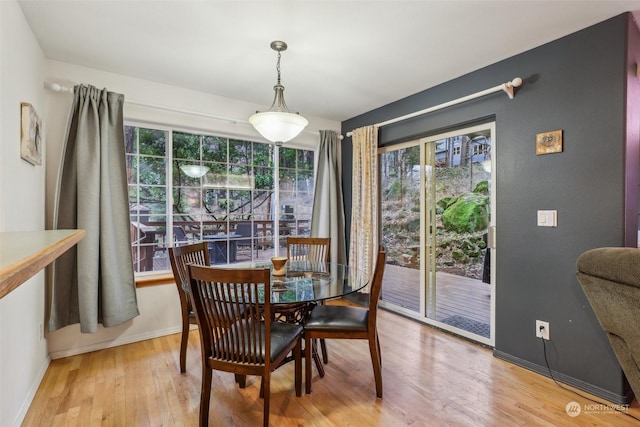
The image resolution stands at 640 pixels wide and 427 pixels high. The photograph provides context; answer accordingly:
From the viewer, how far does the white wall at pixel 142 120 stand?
8.27 feet

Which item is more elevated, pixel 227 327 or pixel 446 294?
pixel 227 327

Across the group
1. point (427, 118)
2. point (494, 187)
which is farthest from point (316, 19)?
point (494, 187)

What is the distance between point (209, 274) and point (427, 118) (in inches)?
103

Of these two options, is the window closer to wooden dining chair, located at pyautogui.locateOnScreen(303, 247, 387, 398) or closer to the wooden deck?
the wooden deck

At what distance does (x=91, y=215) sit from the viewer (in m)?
2.48

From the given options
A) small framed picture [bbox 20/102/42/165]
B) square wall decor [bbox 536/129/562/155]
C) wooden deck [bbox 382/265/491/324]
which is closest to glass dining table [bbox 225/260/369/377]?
wooden deck [bbox 382/265/491/324]

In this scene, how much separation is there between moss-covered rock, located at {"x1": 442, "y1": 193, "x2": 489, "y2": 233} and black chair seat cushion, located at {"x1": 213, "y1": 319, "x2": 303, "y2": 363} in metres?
1.90

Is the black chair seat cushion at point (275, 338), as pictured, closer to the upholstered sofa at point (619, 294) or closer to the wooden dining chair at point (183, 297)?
the wooden dining chair at point (183, 297)

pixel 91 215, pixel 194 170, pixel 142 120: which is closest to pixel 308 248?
pixel 194 170

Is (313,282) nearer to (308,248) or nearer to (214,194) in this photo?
(308,248)

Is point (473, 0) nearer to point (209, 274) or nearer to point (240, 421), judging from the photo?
point (209, 274)

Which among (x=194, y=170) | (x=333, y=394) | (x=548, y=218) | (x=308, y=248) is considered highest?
(x=194, y=170)

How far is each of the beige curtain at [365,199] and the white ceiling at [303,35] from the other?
0.83 m

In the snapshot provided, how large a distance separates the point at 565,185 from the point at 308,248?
7.10 ft
